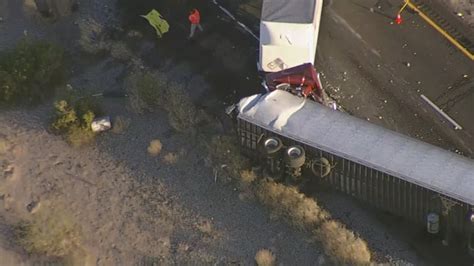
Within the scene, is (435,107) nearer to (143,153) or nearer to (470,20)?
(470,20)

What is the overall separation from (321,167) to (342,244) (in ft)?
6.72

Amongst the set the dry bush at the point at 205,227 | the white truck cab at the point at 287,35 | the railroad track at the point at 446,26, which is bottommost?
the dry bush at the point at 205,227

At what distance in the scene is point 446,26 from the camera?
73.5 ft

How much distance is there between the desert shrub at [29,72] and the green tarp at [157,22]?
309cm

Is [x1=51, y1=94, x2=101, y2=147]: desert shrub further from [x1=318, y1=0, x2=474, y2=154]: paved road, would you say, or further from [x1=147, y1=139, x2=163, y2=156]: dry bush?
[x1=318, y1=0, x2=474, y2=154]: paved road

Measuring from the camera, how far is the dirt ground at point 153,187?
707 inches

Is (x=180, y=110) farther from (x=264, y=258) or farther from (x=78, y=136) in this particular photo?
(x=264, y=258)

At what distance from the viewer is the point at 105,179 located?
19.3 m

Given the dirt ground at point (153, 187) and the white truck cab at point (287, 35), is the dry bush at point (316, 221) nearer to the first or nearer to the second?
the dirt ground at point (153, 187)

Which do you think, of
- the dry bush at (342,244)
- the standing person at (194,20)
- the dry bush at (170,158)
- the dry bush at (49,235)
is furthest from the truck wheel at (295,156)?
the standing person at (194,20)

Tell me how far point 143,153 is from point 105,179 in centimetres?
134

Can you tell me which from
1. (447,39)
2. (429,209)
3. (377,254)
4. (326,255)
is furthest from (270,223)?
(447,39)

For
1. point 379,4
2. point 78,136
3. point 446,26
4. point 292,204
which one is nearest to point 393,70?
point 446,26

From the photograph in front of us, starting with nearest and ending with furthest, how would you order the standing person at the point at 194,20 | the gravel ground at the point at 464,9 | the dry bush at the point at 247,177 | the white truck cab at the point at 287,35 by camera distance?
1. the dry bush at the point at 247,177
2. the white truck cab at the point at 287,35
3. the standing person at the point at 194,20
4. the gravel ground at the point at 464,9
